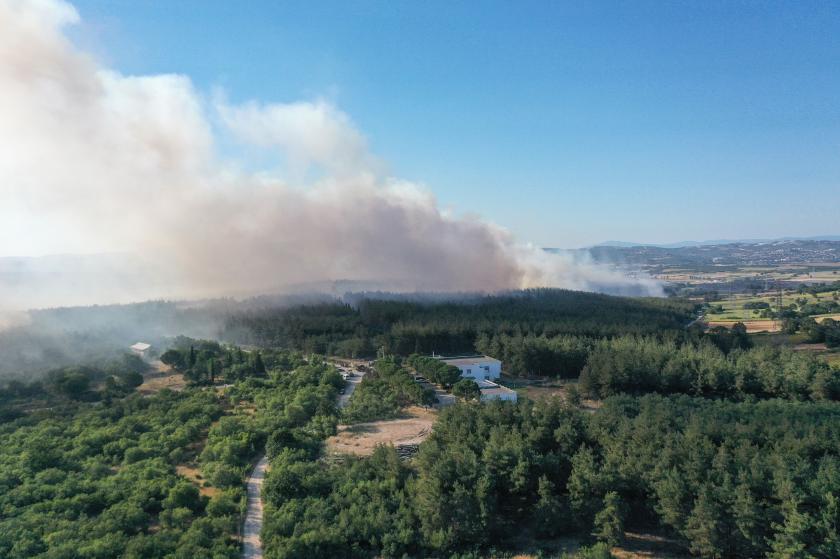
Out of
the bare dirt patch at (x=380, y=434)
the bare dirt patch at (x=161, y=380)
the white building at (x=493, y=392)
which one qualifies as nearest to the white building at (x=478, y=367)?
the white building at (x=493, y=392)

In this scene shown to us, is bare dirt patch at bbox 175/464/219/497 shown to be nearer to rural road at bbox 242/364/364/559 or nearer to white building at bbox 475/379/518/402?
rural road at bbox 242/364/364/559

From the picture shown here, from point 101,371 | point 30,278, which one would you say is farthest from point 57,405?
point 30,278

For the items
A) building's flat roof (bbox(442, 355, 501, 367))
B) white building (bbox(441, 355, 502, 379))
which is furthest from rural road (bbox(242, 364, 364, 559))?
building's flat roof (bbox(442, 355, 501, 367))

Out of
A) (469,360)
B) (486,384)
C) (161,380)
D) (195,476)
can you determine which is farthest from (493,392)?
(161,380)

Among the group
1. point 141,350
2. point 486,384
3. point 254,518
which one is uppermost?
point 141,350

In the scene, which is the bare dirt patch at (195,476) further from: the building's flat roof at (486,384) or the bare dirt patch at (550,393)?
the bare dirt patch at (550,393)

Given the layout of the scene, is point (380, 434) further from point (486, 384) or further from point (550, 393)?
point (550, 393)
